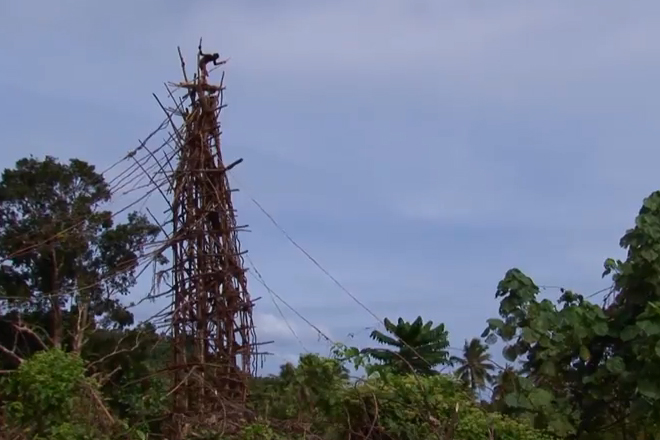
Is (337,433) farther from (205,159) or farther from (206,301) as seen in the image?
(205,159)

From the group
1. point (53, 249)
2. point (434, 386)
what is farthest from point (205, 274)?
point (53, 249)

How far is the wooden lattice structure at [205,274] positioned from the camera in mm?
6627

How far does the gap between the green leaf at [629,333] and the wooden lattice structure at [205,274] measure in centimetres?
250

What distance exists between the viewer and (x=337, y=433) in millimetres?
6789

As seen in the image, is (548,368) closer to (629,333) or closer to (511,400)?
(511,400)

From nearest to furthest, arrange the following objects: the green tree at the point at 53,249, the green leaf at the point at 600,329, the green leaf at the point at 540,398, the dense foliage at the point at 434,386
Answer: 1. the dense foliage at the point at 434,386
2. the green leaf at the point at 540,398
3. the green leaf at the point at 600,329
4. the green tree at the point at 53,249

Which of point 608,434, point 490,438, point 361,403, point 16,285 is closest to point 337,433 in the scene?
point 361,403

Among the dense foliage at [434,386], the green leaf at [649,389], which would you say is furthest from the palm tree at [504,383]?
the green leaf at [649,389]

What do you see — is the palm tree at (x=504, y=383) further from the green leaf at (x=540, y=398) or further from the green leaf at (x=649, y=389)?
the green leaf at (x=649, y=389)

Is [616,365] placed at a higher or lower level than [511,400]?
higher

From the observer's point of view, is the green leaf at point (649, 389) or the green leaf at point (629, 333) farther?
the green leaf at point (629, 333)

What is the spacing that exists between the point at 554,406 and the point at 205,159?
2.95m

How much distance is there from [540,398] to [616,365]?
0.57 meters

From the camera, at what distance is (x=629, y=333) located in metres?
6.89
